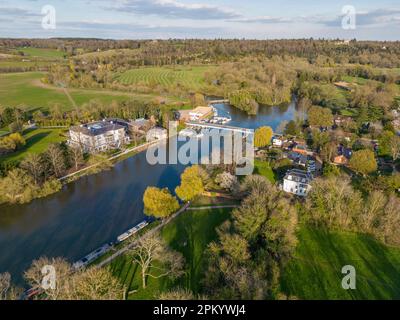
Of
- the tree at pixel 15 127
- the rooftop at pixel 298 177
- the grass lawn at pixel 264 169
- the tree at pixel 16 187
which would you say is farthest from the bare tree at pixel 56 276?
the tree at pixel 15 127

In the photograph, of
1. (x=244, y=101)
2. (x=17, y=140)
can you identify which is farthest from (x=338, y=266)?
(x=244, y=101)

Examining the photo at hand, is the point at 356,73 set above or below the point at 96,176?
above

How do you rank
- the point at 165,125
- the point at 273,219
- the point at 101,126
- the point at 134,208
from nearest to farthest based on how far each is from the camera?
the point at 273,219
the point at 134,208
the point at 101,126
the point at 165,125

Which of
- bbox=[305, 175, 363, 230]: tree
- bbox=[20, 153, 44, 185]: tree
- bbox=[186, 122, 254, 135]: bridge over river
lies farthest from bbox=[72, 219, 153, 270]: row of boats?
bbox=[186, 122, 254, 135]: bridge over river

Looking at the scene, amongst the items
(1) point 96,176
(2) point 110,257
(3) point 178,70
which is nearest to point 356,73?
(3) point 178,70

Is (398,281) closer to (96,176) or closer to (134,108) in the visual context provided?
(96,176)

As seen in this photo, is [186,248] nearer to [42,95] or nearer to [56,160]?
[56,160]
